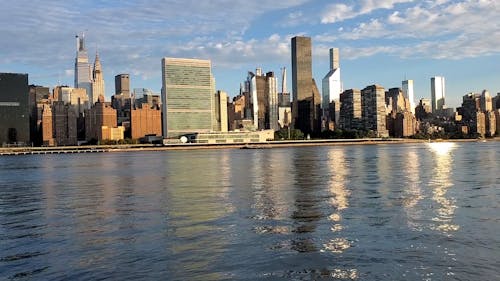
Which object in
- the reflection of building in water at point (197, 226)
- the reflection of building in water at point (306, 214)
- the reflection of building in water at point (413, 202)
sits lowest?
the reflection of building in water at point (413, 202)

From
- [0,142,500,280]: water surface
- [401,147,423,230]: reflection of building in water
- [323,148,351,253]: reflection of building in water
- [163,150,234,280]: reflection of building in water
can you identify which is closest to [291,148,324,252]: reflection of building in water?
[0,142,500,280]: water surface

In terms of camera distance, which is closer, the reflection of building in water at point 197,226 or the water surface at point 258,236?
the water surface at point 258,236

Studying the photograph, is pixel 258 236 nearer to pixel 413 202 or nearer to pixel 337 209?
pixel 337 209

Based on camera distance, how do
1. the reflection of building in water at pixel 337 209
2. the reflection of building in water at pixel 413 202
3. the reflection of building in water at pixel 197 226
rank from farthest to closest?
the reflection of building in water at pixel 413 202 → the reflection of building in water at pixel 337 209 → the reflection of building in water at pixel 197 226

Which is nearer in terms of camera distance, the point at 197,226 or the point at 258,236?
the point at 258,236

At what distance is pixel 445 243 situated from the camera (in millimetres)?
22719

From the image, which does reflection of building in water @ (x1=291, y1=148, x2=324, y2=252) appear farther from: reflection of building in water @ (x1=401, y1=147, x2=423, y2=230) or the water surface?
reflection of building in water @ (x1=401, y1=147, x2=423, y2=230)

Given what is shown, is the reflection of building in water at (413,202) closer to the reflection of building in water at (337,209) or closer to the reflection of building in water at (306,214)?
the reflection of building in water at (337,209)

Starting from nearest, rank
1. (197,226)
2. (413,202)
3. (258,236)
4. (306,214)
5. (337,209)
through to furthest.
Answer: (258,236)
(197,226)
(306,214)
(337,209)
(413,202)

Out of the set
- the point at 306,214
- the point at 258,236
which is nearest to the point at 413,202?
the point at 306,214

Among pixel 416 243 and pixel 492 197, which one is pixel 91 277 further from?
pixel 492 197

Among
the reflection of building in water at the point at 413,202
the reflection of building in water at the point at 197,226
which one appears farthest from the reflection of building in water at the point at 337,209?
the reflection of building in water at the point at 197,226

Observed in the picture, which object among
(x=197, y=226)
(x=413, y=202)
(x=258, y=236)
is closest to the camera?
(x=258, y=236)

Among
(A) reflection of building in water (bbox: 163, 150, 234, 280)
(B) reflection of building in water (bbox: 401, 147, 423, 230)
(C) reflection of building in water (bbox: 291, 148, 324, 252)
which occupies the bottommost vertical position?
(B) reflection of building in water (bbox: 401, 147, 423, 230)
